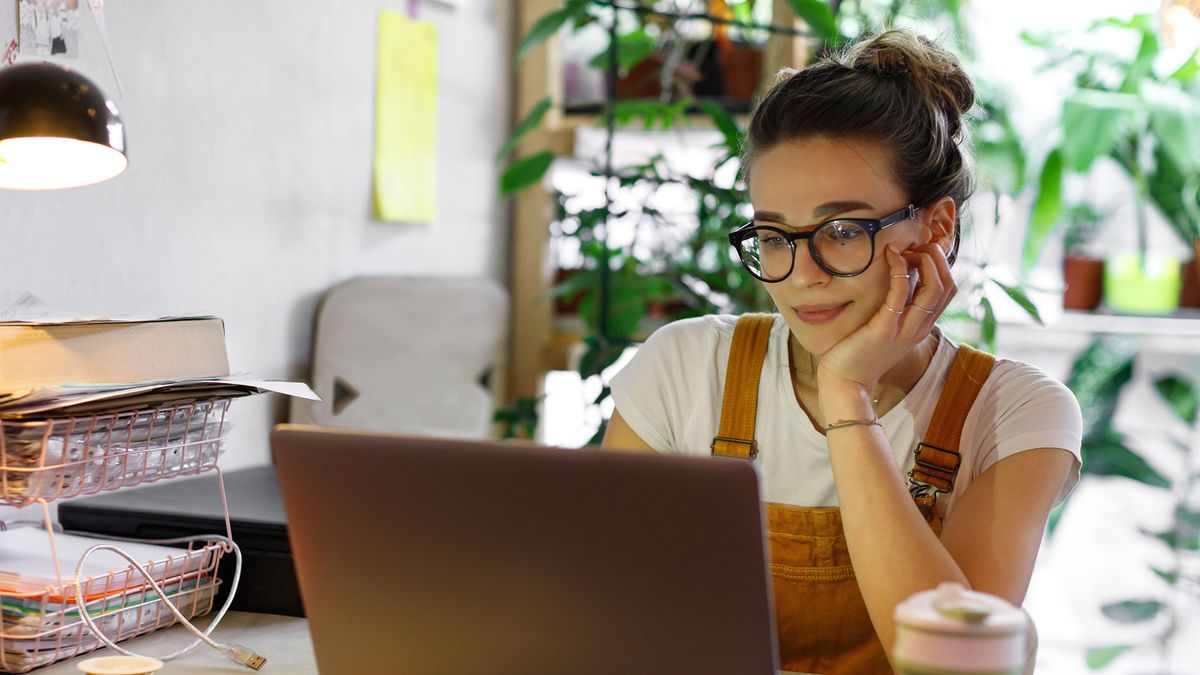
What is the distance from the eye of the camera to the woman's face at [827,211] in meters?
1.15

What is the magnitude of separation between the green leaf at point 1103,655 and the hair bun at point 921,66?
1.44m

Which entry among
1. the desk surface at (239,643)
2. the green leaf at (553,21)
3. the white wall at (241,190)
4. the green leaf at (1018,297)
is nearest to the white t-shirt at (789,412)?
the green leaf at (1018,297)

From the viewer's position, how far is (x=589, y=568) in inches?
27.9

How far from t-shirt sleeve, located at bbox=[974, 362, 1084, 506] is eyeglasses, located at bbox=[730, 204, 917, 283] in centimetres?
22

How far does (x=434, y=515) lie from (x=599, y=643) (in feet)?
0.44

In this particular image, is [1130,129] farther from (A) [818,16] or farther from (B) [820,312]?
(B) [820,312]

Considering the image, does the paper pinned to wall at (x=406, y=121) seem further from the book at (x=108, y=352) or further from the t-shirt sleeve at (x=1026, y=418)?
the t-shirt sleeve at (x=1026, y=418)

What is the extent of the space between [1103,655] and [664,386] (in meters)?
1.42

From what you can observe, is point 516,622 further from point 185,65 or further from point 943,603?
point 185,65

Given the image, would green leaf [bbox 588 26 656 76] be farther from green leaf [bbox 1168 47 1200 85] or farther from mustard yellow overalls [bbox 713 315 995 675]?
mustard yellow overalls [bbox 713 315 995 675]

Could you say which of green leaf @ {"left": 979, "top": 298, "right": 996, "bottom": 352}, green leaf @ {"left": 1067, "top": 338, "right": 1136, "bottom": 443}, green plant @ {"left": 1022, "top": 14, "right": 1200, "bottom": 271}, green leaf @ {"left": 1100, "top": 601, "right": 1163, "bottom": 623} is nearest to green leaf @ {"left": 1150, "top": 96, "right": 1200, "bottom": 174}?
green plant @ {"left": 1022, "top": 14, "right": 1200, "bottom": 271}

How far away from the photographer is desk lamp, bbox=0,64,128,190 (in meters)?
0.94

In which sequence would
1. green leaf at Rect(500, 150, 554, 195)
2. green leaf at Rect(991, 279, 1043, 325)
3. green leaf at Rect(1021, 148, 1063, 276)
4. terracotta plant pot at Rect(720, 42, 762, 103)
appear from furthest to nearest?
green leaf at Rect(1021, 148, 1063, 276)
terracotta plant pot at Rect(720, 42, 762, 103)
green leaf at Rect(500, 150, 554, 195)
green leaf at Rect(991, 279, 1043, 325)

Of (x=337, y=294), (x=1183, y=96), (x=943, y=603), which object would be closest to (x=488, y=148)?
(x=337, y=294)
